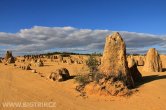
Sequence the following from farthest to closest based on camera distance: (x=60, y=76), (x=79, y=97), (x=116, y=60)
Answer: (x=60, y=76) → (x=116, y=60) → (x=79, y=97)

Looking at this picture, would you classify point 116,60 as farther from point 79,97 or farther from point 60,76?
Result: point 60,76

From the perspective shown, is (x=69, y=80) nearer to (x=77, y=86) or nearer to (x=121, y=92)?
(x=77, y=86)

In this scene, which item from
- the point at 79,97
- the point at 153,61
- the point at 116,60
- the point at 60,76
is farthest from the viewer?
the point at 153,61

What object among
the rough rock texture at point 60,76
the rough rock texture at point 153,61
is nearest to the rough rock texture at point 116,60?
the rough rock texture at point 60,76

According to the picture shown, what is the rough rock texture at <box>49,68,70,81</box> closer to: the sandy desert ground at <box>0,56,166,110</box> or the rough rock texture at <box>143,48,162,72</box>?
the sandy desert ground at <box>0,56,166,110</box>

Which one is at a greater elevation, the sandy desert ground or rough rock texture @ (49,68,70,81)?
rough rock texture @ (49,68,70,81)

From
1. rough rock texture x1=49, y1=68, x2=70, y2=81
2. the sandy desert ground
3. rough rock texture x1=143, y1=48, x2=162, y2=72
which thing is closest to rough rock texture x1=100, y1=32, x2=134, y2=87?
the sandy desert ground

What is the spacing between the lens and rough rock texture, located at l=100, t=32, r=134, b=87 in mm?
17406

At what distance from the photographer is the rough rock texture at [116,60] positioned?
1741 centimetres

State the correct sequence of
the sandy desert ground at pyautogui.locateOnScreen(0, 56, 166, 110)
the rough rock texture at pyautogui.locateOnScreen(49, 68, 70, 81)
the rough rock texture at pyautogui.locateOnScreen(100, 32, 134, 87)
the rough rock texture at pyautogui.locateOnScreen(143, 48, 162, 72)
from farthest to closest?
1. the rough rock texture at pyautogui.locateOnScreen(143, 48, 162, 72)
2. the rough rock texture at pyautogui.locateOnScreen(49, 68, 70, 81)
3. the rough rock texture at pyautogui.locateOnScreen(100, 32, 134, 87)
4. the sandy desert ground at pyautogui.locateOnScreen(0, 56, 166, 110)

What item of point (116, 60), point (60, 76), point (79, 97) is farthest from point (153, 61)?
point (79, 97)

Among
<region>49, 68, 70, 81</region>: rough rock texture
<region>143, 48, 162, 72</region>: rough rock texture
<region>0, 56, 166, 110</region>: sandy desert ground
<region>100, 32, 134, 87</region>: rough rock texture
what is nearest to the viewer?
<region>0, 56, 166, 110</region>: sandy desert ground

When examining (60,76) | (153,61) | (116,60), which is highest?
(116,60)

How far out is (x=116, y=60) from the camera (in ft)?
58.4
